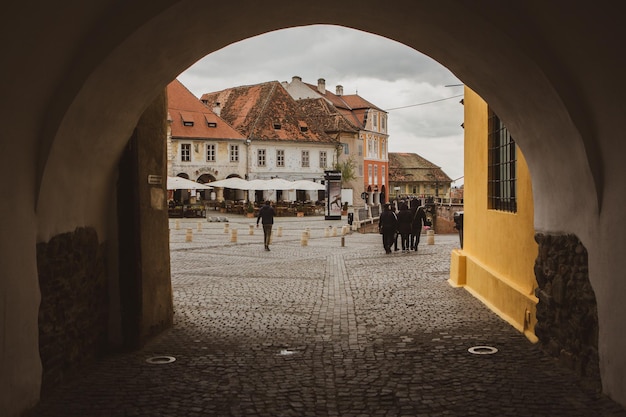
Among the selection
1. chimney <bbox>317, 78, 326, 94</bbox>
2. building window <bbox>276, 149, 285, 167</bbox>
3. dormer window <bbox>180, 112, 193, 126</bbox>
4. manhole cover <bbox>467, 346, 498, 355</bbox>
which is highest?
chimney <bbox>317, 78, 326, 94</bbox>

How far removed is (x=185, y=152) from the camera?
5409 cm

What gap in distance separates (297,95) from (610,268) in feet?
219

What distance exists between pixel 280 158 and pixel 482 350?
52493mm

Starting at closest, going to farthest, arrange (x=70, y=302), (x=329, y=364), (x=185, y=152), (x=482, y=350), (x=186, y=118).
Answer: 1. (x=70, y=302)
2. (x=329, y=364)
3. (x=482, y=350)
4. (x=185, y=152)
5. (x=186, y=118)

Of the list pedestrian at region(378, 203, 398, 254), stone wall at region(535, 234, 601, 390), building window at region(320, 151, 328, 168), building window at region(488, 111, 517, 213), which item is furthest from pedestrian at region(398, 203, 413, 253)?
building window at region(320, 151, 328, 168)

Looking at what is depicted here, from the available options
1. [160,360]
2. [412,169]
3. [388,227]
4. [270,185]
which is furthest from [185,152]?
[412,169]

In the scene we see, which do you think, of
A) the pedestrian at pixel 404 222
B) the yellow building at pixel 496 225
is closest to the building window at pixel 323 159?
the pedestrian at pixel 404 222

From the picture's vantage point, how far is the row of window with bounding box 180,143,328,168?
54062mm

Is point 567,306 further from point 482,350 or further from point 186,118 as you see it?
point 186,118

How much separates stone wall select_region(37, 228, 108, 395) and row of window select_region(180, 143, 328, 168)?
155 feet

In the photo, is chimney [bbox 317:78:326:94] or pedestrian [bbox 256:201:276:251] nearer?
pedestrian [bbox 256:201:276:251]

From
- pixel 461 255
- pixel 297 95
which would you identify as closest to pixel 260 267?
pixel 461 255

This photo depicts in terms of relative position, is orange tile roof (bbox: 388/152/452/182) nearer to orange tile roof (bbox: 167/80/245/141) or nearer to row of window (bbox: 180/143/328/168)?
row of window (bbox: 180/143/328/168)

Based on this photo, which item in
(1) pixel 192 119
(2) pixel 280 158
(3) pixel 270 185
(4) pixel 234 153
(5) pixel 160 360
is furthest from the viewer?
(2) pixel 280 158
